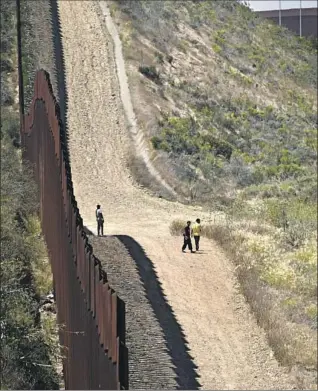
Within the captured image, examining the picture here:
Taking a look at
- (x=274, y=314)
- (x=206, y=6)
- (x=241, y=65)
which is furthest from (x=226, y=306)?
(x=206, y=6)

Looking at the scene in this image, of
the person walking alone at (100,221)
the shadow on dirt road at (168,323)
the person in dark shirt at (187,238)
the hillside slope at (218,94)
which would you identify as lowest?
the shadow on dirt road at (168,323)

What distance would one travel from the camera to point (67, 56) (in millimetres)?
43875

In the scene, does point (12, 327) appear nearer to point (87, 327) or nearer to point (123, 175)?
point (87, 327)

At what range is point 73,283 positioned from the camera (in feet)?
51.0

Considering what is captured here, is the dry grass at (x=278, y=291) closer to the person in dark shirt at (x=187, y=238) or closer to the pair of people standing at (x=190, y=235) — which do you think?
the pair of people standing at (x=190, y=235)

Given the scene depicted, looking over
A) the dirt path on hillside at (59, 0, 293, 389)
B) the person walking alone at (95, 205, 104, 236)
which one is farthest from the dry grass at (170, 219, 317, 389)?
the person walking alone at (95, 205, 104, 236)

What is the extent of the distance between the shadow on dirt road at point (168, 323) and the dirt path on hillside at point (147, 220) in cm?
14

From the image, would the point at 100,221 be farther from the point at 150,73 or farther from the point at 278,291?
the point at 150,73

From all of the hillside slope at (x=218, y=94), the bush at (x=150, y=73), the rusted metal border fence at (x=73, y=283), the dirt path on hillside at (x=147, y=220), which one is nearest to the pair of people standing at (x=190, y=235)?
the dirt path on hillside at (x=147, y=220)

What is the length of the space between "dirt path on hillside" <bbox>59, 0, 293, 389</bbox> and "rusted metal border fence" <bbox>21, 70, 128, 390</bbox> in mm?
2526

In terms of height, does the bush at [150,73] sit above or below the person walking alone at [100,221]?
above

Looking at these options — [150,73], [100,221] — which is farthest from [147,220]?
[150,73]

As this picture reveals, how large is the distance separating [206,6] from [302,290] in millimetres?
35220

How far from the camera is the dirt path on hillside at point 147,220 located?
18.5m
